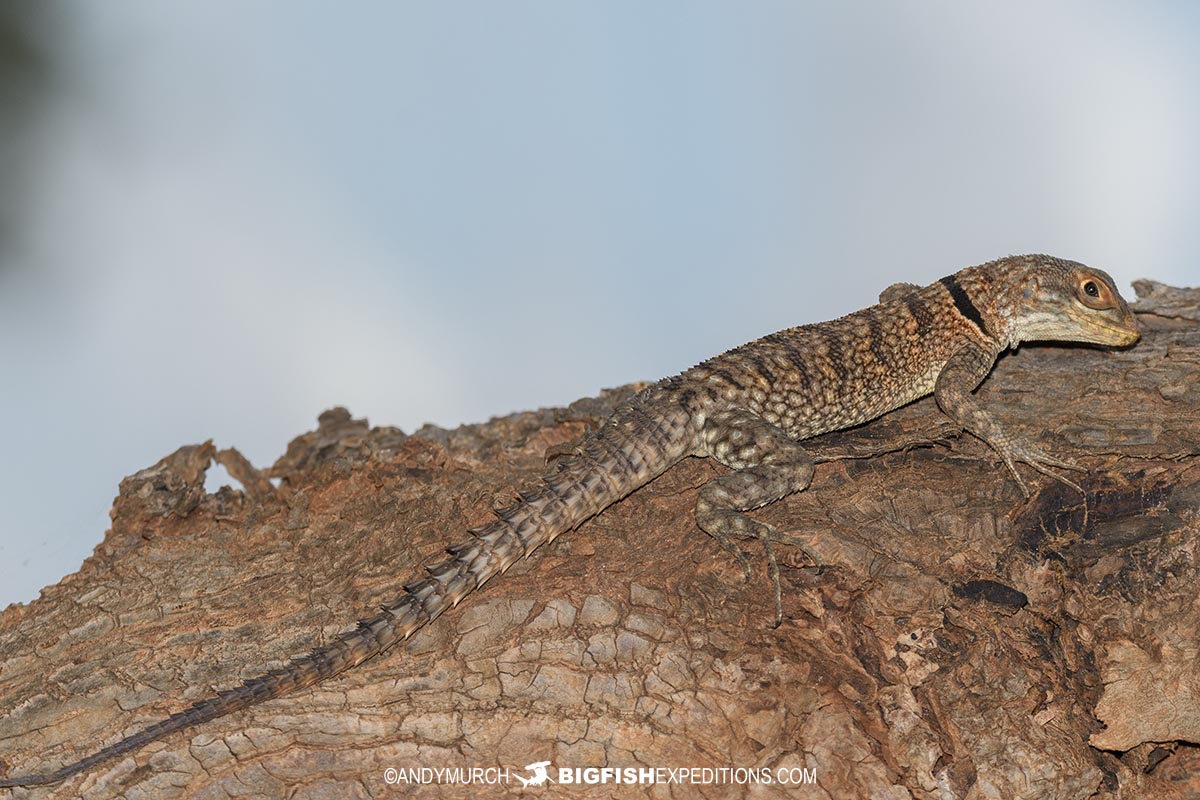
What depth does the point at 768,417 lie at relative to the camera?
5.64m

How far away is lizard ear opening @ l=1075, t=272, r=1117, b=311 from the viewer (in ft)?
19.5

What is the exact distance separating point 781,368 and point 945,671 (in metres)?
2.10

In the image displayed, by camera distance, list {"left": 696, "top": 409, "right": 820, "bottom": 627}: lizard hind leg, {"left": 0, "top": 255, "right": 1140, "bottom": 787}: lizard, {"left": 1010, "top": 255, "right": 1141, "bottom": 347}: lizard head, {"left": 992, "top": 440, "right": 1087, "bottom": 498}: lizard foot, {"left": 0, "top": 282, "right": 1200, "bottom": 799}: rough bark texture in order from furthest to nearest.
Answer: {"left": 1010, "top": 255, "right": 1141, "bottom": 347}: lizard head → {"left": 992, "top": 440, "right": 1087, "bottom": 498}: lizard foot → {"left": 696, "top": 409, "right": 820, "bottom": 627}: lizard hind leg → {"left": 0, "top": 255, "right": 1140, "bottom": 787}: lizard → {"left": 0, "top": 282, "right": 1200, "bottom": 799}: rough bark texture

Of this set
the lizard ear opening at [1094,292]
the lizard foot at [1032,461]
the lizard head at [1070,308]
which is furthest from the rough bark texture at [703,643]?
the lizard ear opening at [1094,292]

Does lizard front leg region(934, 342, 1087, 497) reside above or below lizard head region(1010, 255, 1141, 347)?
below

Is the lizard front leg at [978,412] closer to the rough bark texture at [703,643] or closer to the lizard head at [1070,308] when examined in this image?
the rough bark texture at [703,643]

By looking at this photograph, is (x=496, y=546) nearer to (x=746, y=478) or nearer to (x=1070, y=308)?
(x=746, y=478)

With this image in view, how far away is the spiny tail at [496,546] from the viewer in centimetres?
406

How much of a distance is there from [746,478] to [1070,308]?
263 cm

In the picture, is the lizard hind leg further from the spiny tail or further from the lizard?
the spiny tail

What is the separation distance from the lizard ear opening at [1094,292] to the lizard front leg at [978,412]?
2.14 ft

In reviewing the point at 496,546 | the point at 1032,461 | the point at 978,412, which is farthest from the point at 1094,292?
the point at 496,546

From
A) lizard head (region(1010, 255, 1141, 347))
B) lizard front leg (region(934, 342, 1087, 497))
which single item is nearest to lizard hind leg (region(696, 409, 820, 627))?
lizard front leg (region(934, 342, 1087, 497))

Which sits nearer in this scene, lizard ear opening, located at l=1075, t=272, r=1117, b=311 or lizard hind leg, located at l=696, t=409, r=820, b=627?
lizard hind leg, located at l=696, t=409, r=820, b=627
